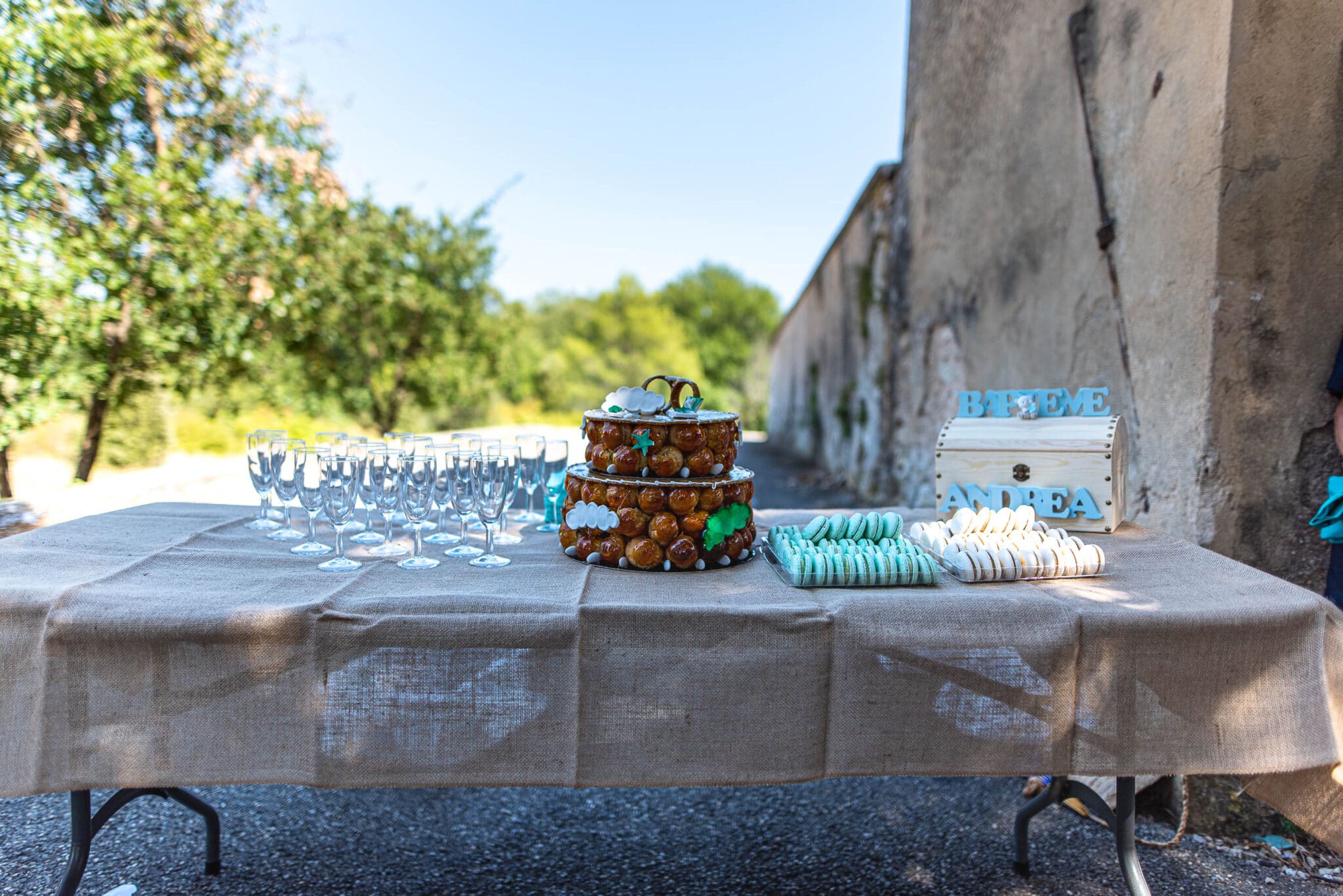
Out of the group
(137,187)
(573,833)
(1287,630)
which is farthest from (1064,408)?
(137,187)

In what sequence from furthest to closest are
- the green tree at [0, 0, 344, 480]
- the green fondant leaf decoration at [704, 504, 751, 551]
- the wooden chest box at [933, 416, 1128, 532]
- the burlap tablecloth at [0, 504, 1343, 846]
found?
the green tree at [0, 0, 344, 480] → the wooden chest box at [933, 416, 1128, 532] → the green fondant leaf decoration at [704, 504, 751, 551] → the burlap tablecloth at [0, 504, 1343, 846]

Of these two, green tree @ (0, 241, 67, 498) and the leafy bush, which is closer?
green tree @ (0, 241, 67, 498)

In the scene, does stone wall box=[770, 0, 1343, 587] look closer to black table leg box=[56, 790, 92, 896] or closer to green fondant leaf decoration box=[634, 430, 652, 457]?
green fondant leaf decoration box=[634, 430, 652, 457]

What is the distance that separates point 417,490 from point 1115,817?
1714 mm

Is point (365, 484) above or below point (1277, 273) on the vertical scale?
below

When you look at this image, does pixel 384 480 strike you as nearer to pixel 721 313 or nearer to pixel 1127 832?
pixel 1127 832

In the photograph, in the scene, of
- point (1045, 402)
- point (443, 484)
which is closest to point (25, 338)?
point (443, 484)

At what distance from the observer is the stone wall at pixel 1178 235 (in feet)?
7.47

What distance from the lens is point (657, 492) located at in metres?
1.62

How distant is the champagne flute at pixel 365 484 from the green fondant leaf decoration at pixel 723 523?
0.76 meters

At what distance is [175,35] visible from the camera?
623cm

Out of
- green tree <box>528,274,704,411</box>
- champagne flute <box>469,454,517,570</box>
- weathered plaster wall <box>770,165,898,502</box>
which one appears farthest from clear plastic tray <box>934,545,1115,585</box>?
green tree <box>528,274,704,411</box>

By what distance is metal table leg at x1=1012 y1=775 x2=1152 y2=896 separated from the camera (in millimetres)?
1684

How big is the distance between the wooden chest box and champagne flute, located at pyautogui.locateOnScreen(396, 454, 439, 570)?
4.49ft
